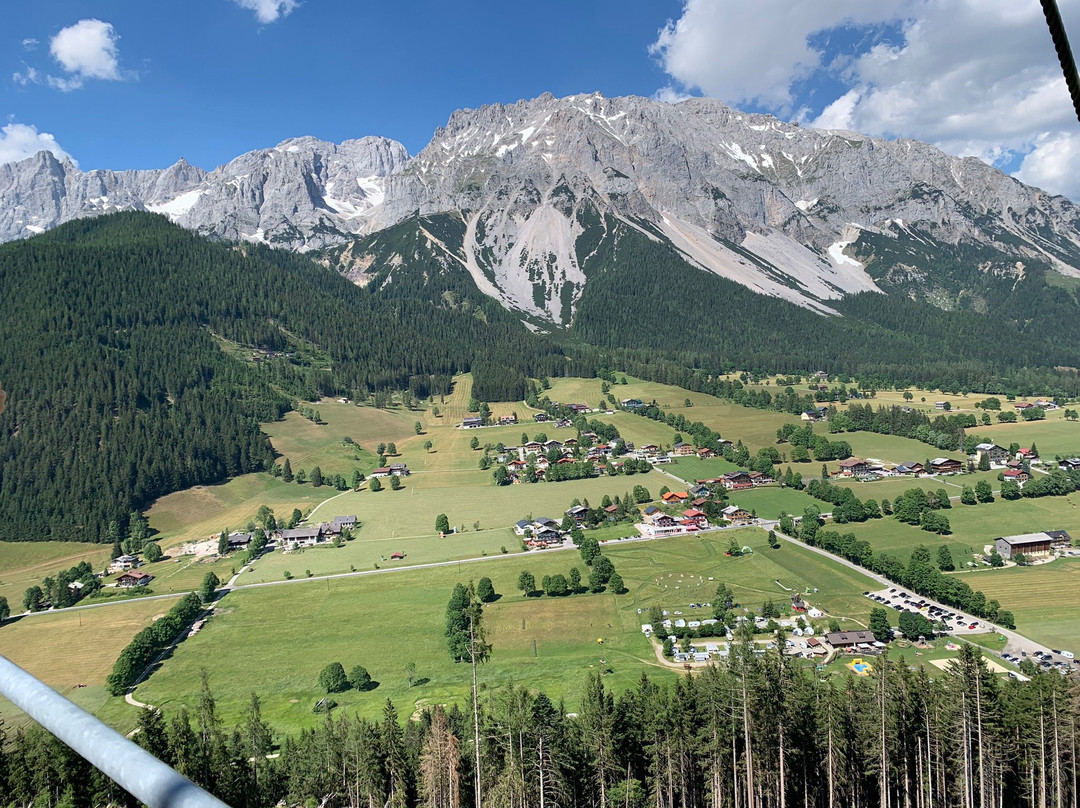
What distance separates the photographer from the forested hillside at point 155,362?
3610 inches

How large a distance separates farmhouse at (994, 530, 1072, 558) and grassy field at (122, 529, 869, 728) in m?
14.7

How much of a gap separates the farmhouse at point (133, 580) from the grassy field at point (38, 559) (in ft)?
29.0

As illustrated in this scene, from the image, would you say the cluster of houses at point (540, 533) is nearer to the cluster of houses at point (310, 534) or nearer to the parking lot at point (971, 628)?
the cluster of houses at point (310, 534)

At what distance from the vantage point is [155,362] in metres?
130

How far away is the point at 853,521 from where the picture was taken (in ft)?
228

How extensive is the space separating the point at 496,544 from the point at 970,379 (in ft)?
467

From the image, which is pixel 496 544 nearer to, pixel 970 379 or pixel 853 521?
pixel 853 521

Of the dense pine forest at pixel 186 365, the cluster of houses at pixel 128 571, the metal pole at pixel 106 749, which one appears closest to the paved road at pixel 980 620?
the metal pole at pixel 106 749

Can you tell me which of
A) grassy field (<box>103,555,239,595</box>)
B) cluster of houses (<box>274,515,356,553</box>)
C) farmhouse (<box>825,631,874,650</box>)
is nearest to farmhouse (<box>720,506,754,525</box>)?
farmhouse (<box>825,631,874,650</box>)

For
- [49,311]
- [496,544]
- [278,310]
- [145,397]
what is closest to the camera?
[496,544]

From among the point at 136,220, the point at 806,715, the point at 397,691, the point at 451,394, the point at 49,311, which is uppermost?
the point at 136,220

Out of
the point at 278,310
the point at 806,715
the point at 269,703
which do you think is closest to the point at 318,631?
the point at 269,703

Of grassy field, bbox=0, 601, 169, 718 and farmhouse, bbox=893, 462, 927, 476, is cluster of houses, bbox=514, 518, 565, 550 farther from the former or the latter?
farmhouse, bbox=893, 462, 927, 476

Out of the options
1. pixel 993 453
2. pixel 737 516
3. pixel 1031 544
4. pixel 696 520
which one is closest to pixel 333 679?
pixel 696 520
